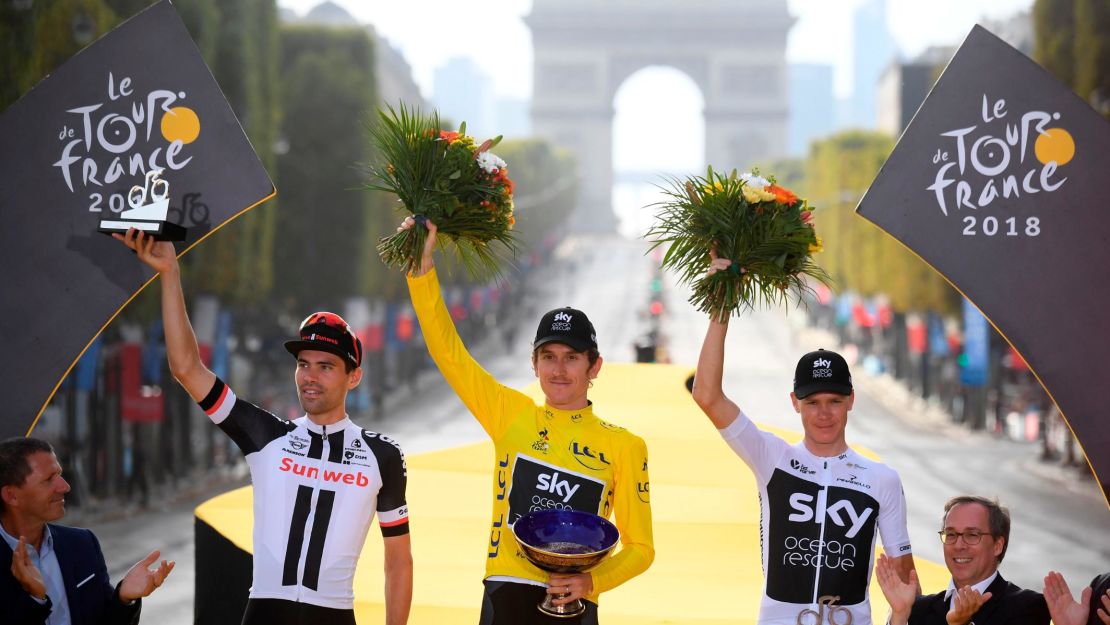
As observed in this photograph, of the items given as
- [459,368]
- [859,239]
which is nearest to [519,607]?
[459,368]

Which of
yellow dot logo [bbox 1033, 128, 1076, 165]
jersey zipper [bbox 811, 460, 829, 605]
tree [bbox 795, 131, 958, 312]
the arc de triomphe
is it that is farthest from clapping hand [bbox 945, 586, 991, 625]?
the arc de triomphe

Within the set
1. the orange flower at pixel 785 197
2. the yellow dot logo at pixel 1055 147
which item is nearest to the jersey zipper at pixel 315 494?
the orange flower at pixel 785 197

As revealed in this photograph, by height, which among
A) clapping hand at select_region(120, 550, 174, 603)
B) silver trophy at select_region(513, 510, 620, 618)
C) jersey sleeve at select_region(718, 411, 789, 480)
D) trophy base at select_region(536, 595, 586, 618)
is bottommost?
trophy base at select_region(536, 595, 586, 618)

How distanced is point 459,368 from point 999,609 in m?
2.39

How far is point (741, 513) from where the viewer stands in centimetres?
958

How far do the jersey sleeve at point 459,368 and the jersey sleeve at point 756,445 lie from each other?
0.86 m

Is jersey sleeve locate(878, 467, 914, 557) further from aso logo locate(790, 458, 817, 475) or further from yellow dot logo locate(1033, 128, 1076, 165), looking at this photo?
yellow dot logo locate(1033, 128, 1076, 165)

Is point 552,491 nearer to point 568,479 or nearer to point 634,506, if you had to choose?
point 568,479

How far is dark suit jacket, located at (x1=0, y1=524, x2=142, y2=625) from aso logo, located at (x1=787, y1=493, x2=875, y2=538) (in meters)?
2.67

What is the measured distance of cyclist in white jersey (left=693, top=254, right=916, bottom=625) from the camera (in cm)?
580

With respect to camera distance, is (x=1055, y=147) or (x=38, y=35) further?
(x=38, y=35)

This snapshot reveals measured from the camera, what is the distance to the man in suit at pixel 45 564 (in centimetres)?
558

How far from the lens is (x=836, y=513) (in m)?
5.84

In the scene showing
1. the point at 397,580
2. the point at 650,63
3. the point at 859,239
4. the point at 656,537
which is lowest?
the point at 656,537
